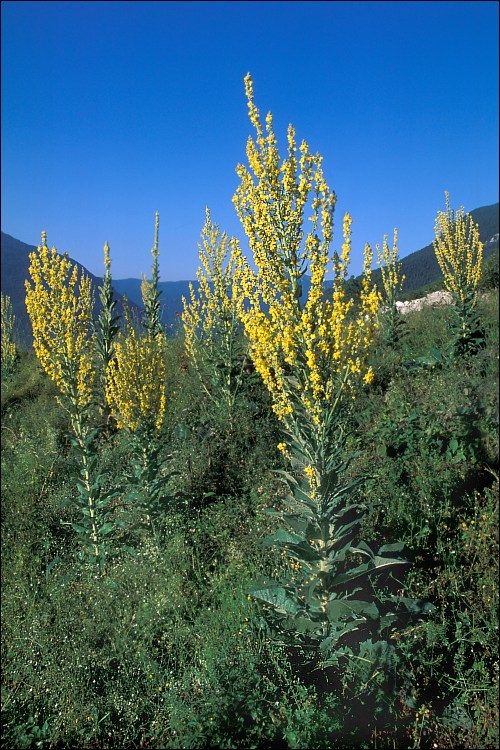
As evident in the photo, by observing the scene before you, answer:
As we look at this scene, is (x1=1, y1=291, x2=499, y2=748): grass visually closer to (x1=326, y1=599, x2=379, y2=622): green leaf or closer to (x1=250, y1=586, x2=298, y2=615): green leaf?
(x1=250, y1=586, x2=298, y2=615): green leaf

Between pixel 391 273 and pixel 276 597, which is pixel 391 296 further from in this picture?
pixel 276 597

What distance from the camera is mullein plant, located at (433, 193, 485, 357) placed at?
6488mm

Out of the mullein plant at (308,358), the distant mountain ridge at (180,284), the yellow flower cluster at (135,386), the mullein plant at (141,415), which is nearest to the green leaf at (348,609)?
the mullein plant at (308,358)

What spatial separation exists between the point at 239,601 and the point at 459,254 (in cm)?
543

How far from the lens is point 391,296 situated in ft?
27.3

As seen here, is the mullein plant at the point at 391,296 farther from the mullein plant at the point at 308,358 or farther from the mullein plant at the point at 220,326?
the mullein plant at the point at 308,358

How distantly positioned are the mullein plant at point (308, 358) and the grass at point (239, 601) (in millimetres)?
264

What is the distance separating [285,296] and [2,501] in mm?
4696

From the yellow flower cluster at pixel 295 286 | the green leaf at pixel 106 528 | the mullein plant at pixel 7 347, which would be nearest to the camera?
the yellow flower cluster at pixel 295 286

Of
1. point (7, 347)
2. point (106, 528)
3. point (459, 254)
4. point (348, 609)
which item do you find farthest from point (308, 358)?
point (7, 347)

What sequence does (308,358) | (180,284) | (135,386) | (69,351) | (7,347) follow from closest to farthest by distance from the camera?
(308,358) < (69,351) < (135,386) < (180,284) < (7,347)

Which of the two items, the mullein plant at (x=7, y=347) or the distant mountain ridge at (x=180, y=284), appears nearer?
the distant mountain ridge at (x=180, y=284)

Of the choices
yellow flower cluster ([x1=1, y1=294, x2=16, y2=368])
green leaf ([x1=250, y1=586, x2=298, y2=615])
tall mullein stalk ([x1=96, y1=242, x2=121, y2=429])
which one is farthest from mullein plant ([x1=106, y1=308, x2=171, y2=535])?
yellow flower cluster ([x1=1, y1=294, x2=16, y2=368])

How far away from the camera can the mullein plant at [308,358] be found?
252 cm
